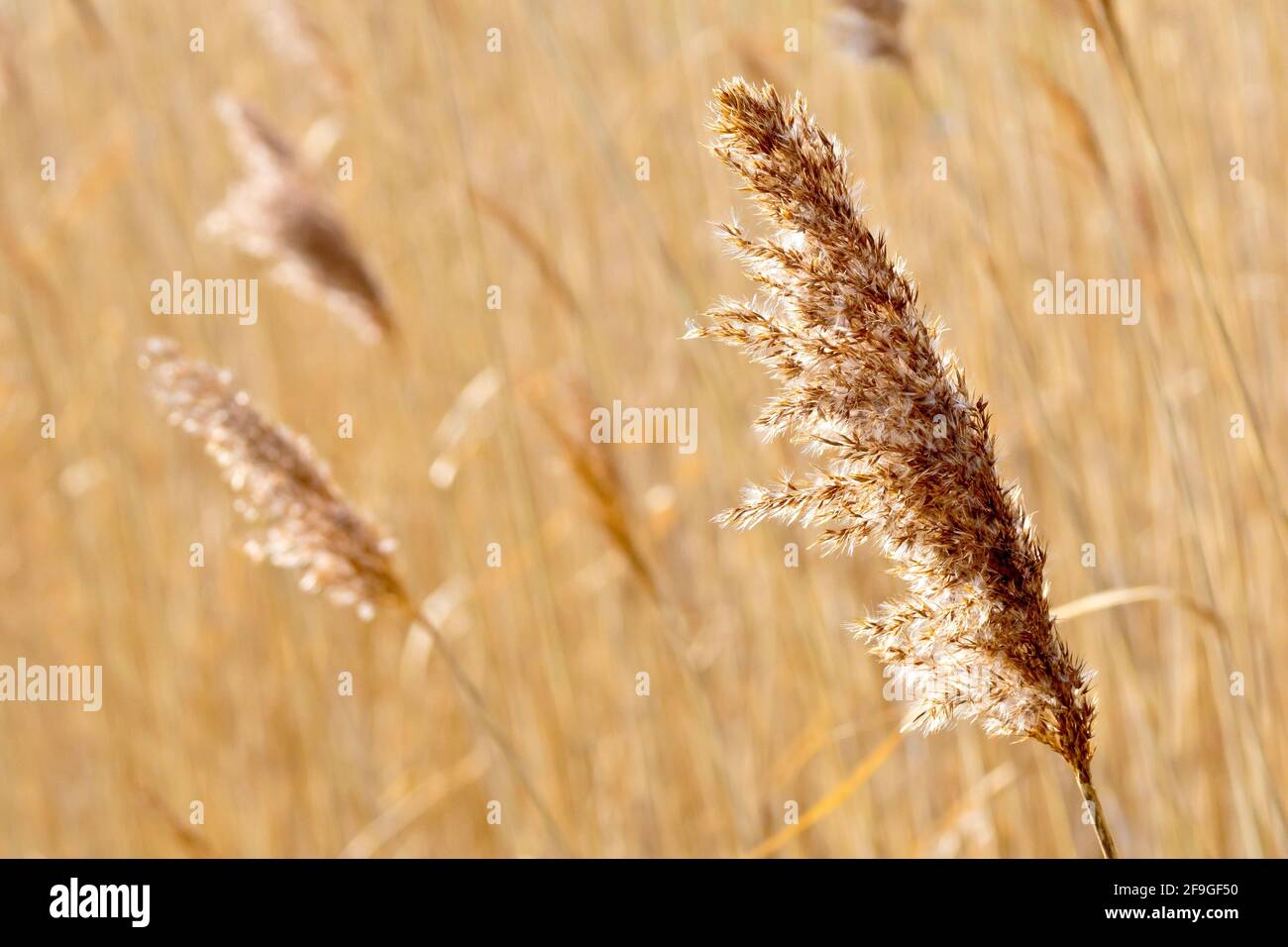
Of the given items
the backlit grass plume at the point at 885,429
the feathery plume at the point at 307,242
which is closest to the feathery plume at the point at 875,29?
the backlit grass plume at the point at 885,429

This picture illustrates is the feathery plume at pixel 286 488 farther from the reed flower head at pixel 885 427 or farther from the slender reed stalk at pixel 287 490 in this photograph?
the reed flower head at pixel 885 427

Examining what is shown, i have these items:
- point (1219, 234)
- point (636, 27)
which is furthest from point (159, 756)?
point (1219, 234)

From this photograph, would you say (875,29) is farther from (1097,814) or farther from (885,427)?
(1097,814)

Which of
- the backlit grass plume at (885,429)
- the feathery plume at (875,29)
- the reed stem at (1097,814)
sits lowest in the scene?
the reed stem at (1097,814)

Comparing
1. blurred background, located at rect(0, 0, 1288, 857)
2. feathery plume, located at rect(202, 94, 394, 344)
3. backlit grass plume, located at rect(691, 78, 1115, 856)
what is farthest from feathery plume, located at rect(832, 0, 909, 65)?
feathery plume, located at rect(202, 94, 394, 344)

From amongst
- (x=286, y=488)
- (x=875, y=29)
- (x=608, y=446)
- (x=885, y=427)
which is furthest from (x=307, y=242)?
(x=885, y=427)
